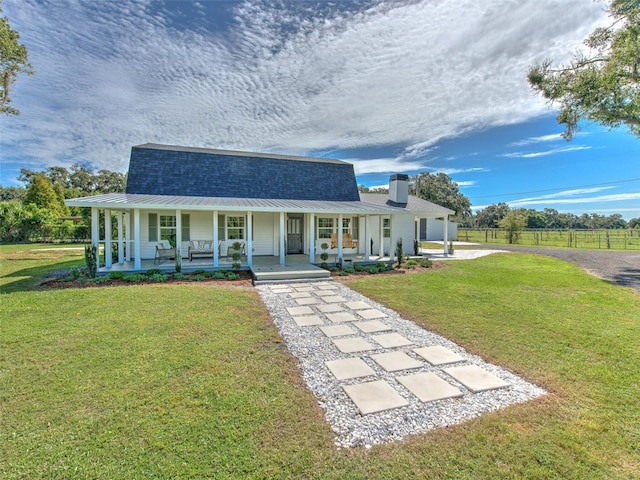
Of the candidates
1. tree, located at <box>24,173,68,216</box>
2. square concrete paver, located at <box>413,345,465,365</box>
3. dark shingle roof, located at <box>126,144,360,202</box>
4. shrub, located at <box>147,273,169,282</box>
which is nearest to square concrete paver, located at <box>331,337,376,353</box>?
square concrete paver, located at <box>413,345,465,365</box>

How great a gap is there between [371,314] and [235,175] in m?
11.1

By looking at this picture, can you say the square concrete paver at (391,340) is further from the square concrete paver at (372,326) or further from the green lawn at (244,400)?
the green lawn at (244,400)

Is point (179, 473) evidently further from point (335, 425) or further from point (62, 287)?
point (62, 287)

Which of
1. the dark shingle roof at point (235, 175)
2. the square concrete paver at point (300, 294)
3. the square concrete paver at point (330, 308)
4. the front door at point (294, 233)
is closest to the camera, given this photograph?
the square concrete paver at point (330, 308)

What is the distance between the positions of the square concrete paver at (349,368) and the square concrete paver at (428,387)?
0.42m

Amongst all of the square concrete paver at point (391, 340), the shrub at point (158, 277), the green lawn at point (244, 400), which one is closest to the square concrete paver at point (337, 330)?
the square concrete paver at point (391, 340)

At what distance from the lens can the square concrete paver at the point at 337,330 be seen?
4977mm

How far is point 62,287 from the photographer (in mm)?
7961

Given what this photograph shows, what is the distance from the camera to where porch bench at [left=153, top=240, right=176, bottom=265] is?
1110 centimetres

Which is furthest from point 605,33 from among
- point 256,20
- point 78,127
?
point 78,127

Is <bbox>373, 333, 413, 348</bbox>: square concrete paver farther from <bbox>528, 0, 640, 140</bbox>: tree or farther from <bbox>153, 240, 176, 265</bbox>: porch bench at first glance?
<bbox>528, 0, 640, 140</bbox>: tree

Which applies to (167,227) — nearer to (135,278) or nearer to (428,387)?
(135,278)

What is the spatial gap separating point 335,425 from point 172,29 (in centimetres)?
1199

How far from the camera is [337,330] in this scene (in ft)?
17.0
